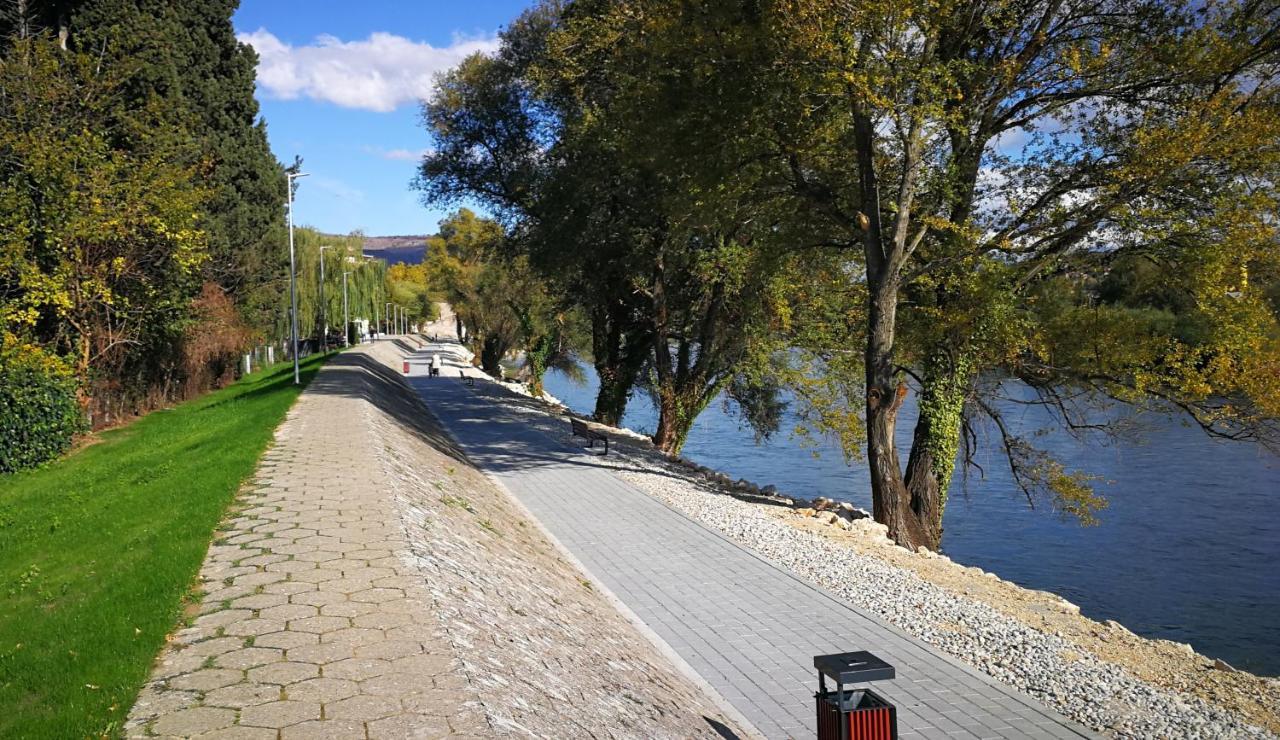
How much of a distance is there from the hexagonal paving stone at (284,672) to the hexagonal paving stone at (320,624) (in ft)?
1.72

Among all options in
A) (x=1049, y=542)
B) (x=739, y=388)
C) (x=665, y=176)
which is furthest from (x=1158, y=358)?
(x=739, y=388)

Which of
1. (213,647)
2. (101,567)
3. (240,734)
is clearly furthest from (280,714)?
(101,567)

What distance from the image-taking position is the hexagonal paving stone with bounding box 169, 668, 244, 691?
5.06 metres

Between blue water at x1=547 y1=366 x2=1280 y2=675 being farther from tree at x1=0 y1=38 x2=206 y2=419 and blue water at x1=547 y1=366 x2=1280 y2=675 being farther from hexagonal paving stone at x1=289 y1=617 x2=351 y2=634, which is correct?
tree at x1=0 y1=38 x2=206 y2=419

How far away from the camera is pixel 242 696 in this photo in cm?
491

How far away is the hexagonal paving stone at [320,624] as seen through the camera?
587 centimetres

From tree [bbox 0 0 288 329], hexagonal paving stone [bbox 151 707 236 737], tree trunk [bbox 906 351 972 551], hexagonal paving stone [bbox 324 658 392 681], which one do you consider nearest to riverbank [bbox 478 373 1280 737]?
tree trunk [bbox 906 351 972 551]

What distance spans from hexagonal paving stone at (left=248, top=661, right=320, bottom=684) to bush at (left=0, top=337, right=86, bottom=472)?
16877mm

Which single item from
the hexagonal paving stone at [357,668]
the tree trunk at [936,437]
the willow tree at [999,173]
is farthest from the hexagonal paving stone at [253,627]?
the tree trunk at [936,437]

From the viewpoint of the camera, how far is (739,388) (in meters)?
24.5

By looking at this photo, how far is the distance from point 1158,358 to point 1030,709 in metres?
8.84

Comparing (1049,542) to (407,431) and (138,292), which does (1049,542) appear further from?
(138,292)

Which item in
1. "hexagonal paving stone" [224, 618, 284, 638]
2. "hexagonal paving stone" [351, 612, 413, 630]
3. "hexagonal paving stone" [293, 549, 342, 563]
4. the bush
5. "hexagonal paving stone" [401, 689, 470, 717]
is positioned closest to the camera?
"hexagonal paving stone" [401, 689, 470, 717]

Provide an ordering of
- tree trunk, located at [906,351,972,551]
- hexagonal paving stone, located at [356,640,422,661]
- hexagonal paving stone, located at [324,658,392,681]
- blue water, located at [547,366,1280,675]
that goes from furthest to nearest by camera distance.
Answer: tree trunk, located at [906,351,972,551], blue water, located at [547,366,1280,675], hexagonal paving stone, located at [356,640,422,661], hexagonal paving stone, located at [324,658,392,681]
